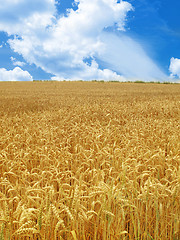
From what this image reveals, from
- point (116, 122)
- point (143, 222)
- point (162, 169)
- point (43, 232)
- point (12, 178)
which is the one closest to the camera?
point (43, 232)

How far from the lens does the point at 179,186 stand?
2418 mm

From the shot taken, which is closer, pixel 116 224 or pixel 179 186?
pixel 116 224

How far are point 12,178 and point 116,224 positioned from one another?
1.79 metres

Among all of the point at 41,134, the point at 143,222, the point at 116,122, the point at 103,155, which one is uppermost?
the point at 116,122

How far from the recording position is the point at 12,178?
10.5 ft

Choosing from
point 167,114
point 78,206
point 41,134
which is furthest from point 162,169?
point 167,114

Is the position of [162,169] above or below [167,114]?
below

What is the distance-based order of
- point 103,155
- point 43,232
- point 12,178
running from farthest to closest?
1. point 103,155
2. point 12,178
3. point 43,232

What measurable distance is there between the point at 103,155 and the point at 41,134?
6.01 feet

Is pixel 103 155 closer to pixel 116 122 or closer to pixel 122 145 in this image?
pixel 122 145

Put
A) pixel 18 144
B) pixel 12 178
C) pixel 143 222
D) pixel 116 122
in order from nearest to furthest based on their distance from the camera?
pixel 143 222 → pixel 12 178 → pixel 18 144 → pixel 116 122

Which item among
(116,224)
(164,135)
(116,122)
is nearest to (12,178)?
(116,224)

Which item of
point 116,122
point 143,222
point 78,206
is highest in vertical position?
point 116,122

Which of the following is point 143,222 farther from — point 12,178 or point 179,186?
point 12,178
